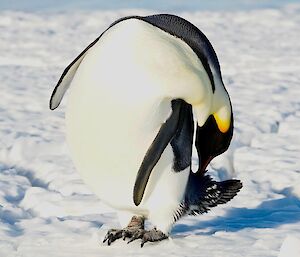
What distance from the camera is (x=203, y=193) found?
2967 mm

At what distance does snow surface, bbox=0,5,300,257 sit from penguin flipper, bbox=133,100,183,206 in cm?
21

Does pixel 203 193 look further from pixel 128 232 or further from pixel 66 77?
pixel 66 77

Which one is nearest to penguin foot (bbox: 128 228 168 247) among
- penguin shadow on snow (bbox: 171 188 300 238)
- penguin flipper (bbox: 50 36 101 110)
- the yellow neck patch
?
penguin shadow on snow (bbox: 171 188 300 238)

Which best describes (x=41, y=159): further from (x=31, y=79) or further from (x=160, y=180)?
(x=31, y=79)

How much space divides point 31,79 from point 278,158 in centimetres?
426

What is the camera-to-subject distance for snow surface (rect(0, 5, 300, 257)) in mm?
Answer: 2748

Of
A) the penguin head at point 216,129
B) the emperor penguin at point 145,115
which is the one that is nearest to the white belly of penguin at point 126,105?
the emperor penguin at point 145,115

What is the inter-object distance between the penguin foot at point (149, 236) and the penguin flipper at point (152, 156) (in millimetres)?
181

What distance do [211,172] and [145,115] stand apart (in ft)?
5.58

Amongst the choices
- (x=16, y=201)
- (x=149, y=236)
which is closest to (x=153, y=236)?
(x=149, y=236)

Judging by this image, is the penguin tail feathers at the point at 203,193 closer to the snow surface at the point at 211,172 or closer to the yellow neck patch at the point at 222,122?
the snow surface at the point at 211,172

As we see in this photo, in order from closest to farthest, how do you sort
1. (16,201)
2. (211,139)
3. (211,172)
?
(211,139)
(16,201)
(211,172)

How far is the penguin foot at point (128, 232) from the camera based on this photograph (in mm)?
2745

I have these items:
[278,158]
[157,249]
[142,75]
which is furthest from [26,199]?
[278,158]
